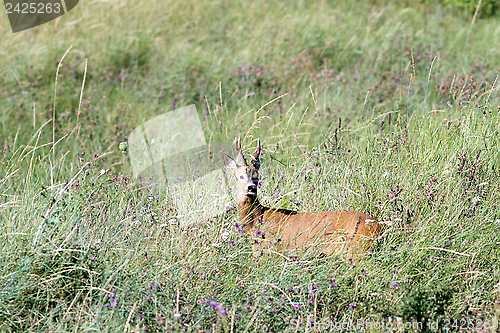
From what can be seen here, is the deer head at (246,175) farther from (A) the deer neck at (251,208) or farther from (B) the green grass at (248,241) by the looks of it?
(B) the green grass at (248,241)

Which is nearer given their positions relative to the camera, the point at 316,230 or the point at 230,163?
the point at 316,230

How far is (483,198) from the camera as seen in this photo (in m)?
3.61

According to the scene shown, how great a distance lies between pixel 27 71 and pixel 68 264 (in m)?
5.36

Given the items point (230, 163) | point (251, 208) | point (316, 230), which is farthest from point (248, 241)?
point (230, 163)

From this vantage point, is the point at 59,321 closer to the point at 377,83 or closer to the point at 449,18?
the point at 377,83

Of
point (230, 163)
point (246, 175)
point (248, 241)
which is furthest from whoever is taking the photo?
point (230, 163)

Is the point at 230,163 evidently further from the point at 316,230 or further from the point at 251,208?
the point at 316,230

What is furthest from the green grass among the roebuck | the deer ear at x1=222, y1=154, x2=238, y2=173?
the deer ear at x1=222, y1=154, x2=238, y2=173

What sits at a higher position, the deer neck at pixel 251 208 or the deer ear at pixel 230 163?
the deer ear at pixel 230 163

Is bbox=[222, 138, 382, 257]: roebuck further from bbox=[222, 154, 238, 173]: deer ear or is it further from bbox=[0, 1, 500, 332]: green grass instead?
bbox=[222, 154, 238, 173]: deer ear

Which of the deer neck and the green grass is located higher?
the green grass

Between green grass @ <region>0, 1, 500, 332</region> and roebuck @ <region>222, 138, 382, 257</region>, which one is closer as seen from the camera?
green grass @ <region>0, 1, 500, 332</region>

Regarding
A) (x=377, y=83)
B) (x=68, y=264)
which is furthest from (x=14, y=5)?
(x=68, y=264)

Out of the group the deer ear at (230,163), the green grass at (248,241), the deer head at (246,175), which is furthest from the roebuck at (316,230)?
the deer ear at (230,163)
